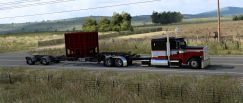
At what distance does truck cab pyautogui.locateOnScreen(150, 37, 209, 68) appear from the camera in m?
27.7

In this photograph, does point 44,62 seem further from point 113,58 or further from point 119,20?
point 119,20

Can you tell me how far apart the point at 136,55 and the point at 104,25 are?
2872 inches

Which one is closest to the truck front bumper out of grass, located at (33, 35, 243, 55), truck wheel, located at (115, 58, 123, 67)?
truck wheel, located at (115, 58, 123, 67)

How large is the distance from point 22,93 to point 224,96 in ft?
25.5

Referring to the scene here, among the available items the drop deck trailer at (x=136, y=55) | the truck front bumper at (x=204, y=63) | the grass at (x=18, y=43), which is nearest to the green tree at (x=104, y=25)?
the grass at (x=18, y=43)

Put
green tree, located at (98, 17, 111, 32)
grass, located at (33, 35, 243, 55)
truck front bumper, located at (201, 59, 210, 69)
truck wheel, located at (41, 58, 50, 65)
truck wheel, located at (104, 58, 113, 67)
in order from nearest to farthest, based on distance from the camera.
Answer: truck front bumper, located at (201, 59, 210, 69)
truck wheel, located at (104, 58, 113, 67)
truck wheel, located at (41, 58, 50, 65)
grass, located at (33, 35, 243, 55)
green tree, located at (98, 17, 111, 32)

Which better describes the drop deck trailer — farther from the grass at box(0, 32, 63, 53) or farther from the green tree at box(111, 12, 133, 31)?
the green tree at box(111, 12, 133, 31)

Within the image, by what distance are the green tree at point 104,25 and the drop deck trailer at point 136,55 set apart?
6766cm

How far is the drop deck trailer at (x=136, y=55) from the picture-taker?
2795 cm

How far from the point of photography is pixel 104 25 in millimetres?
104125

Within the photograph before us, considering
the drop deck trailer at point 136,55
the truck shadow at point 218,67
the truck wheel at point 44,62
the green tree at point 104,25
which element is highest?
the green tree at point 104,25

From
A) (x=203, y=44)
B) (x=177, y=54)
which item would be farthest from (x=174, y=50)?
(x=203, y=44)

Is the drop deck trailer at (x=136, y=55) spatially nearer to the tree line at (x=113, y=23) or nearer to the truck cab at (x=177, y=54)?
the truck cab at (x=177, y=54)

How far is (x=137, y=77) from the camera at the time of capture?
2430 cm
